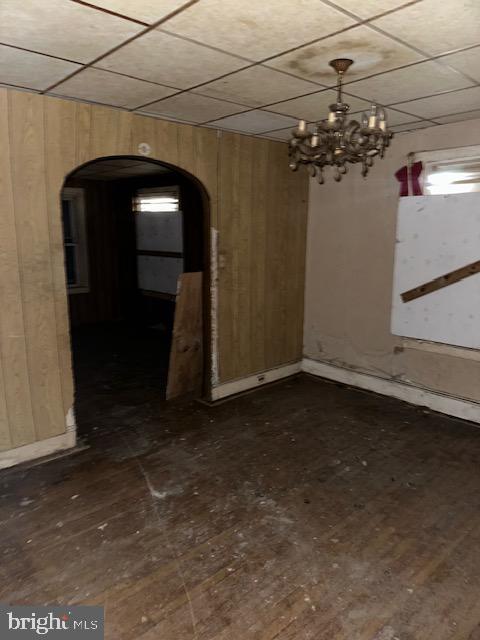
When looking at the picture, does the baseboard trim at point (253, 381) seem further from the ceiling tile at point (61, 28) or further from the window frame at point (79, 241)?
the window frame at point (79, 241)

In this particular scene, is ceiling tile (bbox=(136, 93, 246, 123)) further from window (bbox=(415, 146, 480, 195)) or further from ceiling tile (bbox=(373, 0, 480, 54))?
window (bbox=(415, 146, 480, 195))

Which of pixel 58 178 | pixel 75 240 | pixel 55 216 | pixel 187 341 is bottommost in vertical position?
pixel 187 341

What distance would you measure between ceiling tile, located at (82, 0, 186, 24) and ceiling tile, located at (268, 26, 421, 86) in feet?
2.36

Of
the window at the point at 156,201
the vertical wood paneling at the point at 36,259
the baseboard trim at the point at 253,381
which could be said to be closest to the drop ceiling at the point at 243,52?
the vertical wood paneling at the point at 36,259

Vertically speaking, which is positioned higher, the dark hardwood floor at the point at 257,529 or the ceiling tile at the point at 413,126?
the ceiling tile at the point at 413,126

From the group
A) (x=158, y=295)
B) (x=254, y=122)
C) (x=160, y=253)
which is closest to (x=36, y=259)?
(x=254, y=122)

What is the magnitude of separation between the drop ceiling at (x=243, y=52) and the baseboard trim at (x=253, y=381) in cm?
264

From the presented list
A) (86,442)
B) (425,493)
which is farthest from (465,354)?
(86,442)

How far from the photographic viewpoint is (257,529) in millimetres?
2576

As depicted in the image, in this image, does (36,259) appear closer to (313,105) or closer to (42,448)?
(42,448)

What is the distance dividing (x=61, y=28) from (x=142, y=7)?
0.46 metres

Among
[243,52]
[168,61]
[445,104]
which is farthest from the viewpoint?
[445,104]

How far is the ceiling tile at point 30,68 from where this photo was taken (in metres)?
2.31

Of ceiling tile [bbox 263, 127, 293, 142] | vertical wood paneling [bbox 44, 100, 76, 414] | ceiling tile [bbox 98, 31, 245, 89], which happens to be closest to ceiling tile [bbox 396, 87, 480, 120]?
ceiling tile [bbox 263, 127, 293, 142]
